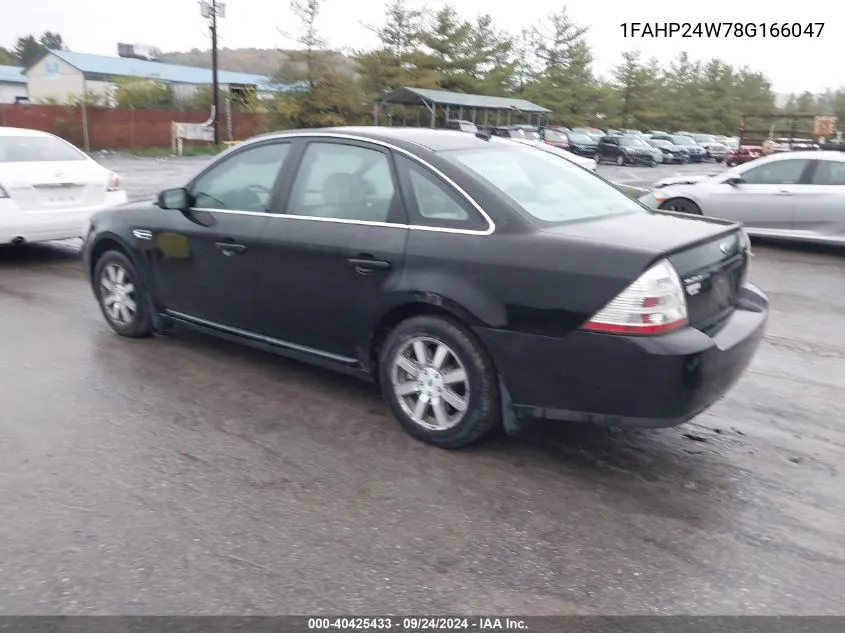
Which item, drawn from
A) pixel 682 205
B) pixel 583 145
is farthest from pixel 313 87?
pixel 682 205

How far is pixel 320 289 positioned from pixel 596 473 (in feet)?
5.90

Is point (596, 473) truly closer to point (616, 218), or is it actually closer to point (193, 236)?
point (616, 218)

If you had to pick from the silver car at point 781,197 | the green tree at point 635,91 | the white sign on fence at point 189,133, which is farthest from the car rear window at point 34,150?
the green tree at point 635,91

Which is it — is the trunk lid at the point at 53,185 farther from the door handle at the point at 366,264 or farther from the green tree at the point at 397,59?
the green tree at the point at 397,59

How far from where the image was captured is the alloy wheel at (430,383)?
162 inches

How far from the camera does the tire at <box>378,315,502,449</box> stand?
3994 millimetres

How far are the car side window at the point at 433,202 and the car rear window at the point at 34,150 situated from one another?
6.36 m

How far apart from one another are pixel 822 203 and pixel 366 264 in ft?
27.8

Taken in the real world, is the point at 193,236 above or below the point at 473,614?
above

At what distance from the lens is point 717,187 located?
37.8ft

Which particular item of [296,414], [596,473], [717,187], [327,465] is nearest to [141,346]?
[296,414]

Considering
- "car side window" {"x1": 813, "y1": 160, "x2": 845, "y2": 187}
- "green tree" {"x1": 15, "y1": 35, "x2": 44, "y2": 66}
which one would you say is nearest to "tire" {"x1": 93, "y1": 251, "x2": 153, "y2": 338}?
"car side window" {"x1": 813, "y1": 160, "x2": 845, "y2": 187}

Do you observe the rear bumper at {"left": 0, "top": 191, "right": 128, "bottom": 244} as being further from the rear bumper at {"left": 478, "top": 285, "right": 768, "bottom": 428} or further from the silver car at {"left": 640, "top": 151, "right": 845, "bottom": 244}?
the silver car at {"left": 640, "top": 151, "right": 845, "bottom": 244}

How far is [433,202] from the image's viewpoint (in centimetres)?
425
